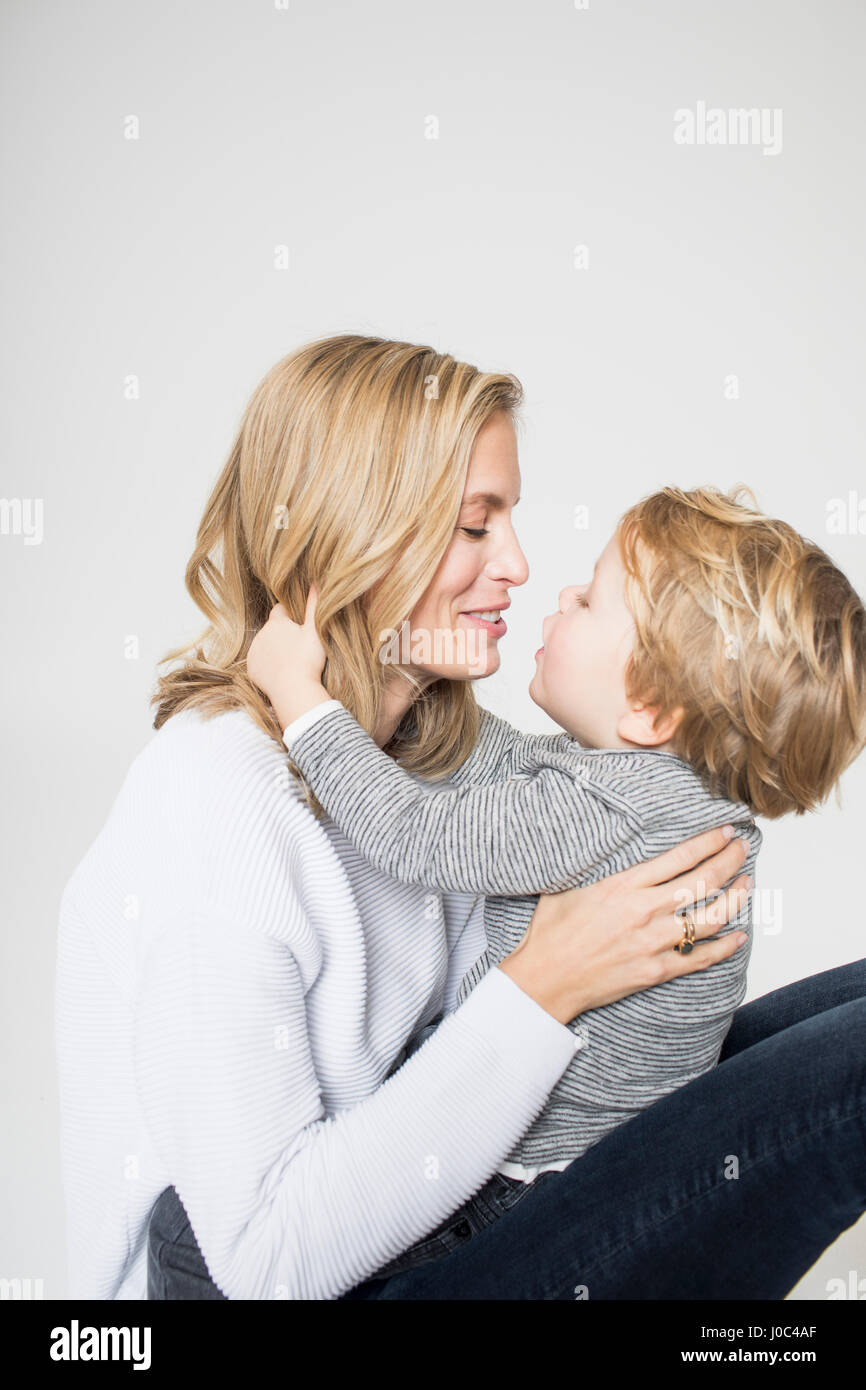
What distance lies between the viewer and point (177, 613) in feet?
10.0

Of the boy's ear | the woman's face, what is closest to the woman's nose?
the woman's face

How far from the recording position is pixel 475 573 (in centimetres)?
176

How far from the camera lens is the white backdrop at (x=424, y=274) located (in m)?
3.13

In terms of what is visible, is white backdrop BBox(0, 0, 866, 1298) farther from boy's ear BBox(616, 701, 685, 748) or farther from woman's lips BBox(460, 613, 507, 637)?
boy's ear BBox(616, 701, 685, 748)

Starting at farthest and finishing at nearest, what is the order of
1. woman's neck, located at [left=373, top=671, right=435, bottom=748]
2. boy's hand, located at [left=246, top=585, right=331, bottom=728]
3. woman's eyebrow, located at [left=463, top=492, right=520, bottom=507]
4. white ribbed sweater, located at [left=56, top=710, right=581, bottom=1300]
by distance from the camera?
1. woman's neck, located at [left=373, top=671, right=435, bottom=748]
2. woman's eyebrow, located at [left=463, top=492, right=520, bottom=507]
3. boy's hand, located at [left=246, top=585, right=331, bottom=728]
4. white ribbed sweater, located at [left=56, top=710, right=581, bottom=1300]

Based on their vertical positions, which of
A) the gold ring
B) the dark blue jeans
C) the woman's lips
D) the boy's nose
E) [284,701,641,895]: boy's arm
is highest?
the boy's nose

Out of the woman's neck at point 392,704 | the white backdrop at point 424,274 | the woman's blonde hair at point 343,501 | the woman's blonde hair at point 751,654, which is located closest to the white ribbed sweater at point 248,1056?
the woman's blonde hair at point 343,501

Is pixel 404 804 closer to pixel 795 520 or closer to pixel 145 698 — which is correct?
pixel 145 698

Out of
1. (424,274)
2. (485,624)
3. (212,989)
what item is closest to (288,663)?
(485,624)

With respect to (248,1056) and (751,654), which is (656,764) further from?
(248,1056)

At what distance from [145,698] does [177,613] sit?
0.75 feet

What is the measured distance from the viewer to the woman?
51.1 inches

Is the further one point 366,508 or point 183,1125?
point 366,508
